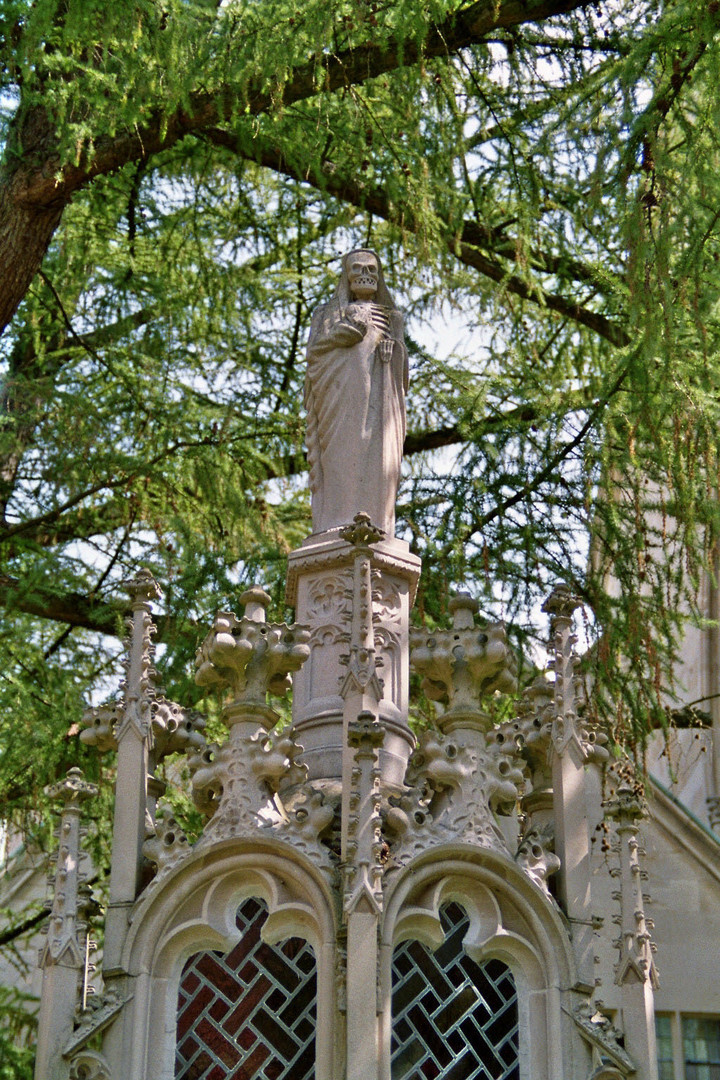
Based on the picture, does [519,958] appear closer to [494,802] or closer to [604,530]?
[494,802]

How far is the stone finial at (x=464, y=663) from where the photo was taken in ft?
23.6

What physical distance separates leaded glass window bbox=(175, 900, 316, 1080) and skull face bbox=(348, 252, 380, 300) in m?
3.05

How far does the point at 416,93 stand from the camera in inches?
435

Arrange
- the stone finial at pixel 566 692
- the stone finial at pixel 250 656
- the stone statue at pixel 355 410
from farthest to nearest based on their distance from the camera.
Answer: the stone statue at pixel 355 410 → the stone finial at pixel 566 692 → the stone finial at pixel 250 656

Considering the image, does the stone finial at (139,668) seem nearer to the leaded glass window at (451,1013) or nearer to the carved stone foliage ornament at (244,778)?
the carved stone foliage ornament at (244,778)

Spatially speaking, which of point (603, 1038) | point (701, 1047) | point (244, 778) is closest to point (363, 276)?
point (244, 778)

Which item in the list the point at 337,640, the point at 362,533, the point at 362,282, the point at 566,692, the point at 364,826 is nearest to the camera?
the point at 364,826

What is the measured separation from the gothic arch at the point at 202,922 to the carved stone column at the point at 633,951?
108 cm

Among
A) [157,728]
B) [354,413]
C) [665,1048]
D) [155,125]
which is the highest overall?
[155,125]

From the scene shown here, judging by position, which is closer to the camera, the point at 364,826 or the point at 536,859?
the point at 364,826

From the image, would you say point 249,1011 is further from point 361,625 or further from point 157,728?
point 361,625

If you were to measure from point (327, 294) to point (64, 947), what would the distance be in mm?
8669

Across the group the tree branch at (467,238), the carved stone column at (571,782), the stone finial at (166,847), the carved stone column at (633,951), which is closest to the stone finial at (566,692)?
the carved stone column at (571,782)

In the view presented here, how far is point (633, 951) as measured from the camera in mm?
6977
